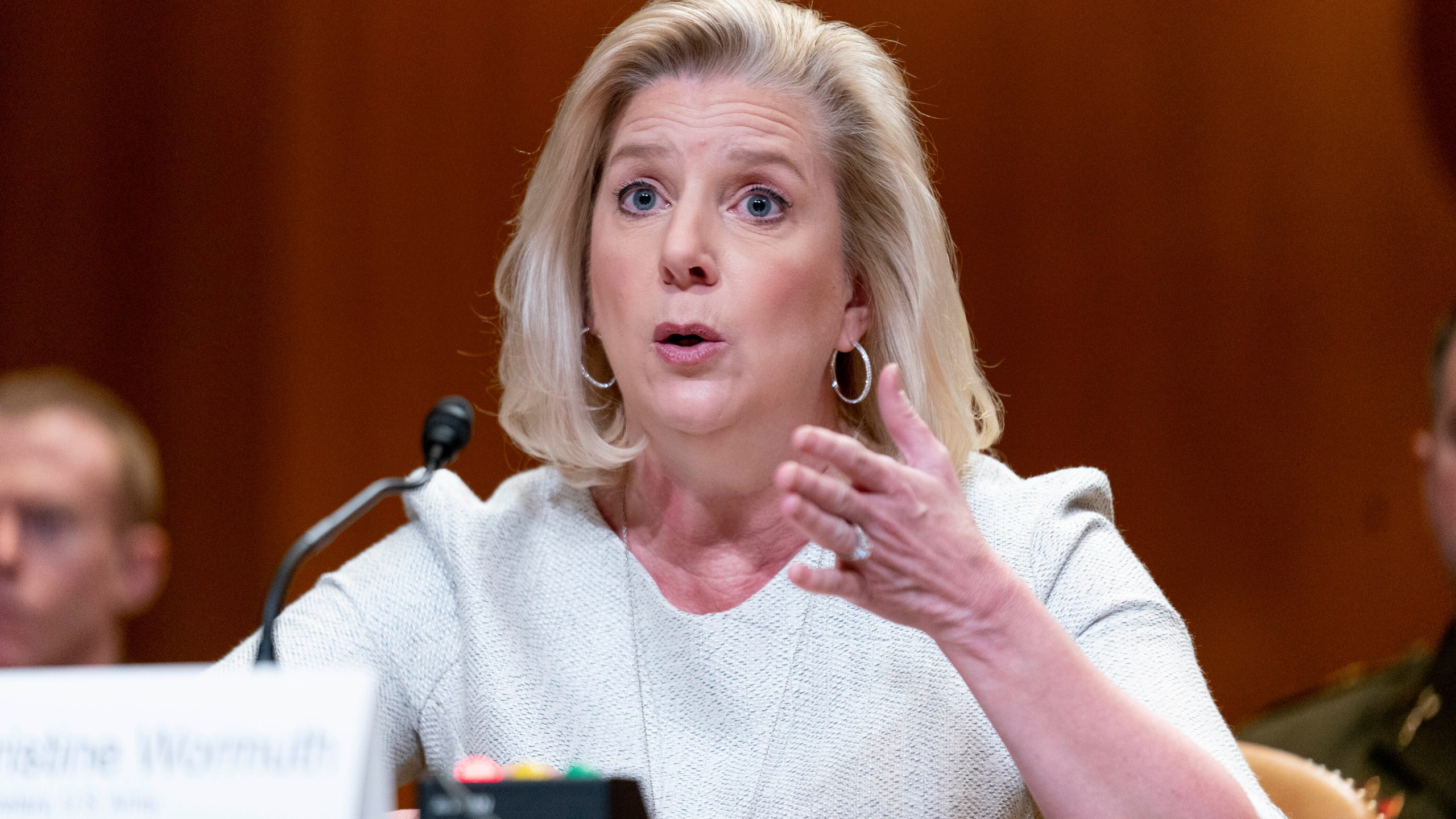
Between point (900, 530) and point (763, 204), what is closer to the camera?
point (900, 530)

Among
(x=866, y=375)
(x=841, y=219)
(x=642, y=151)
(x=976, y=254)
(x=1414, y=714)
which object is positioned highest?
(x=642, y=151)

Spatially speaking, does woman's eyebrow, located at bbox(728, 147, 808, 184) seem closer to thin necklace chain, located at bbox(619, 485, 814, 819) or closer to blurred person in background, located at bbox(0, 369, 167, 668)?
thin necklace chain, located at bbox(619, 485, 814, 819)

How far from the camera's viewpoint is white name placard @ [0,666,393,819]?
84cm

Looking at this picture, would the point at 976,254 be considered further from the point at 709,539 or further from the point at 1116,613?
the point at 1116,613

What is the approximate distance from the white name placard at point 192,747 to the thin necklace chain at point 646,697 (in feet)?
2.14

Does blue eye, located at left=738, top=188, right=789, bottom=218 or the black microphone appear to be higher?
blue eye, located at left=738, top=188, right=789, bottom=218

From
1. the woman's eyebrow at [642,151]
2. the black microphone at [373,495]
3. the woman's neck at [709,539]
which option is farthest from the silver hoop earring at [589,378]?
the black microphone at [373,495]

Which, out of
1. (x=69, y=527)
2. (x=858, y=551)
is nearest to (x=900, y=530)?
(x=858, y=551)

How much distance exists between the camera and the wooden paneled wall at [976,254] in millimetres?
3193

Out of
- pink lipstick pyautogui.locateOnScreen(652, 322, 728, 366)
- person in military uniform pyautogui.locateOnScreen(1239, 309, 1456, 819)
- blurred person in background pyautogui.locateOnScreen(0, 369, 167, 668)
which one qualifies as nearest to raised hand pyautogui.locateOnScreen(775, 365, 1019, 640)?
pink lipstick pyautogui.locateOnScreen(652, 322, 728, 366)

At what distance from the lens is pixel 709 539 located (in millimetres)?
1728

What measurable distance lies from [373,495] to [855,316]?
2.60ft

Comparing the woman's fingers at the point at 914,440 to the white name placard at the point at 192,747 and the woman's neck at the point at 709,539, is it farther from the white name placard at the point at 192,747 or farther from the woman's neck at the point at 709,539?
the woman's neck at the point at 709,539

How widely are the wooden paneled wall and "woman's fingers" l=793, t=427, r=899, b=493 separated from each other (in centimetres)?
205
